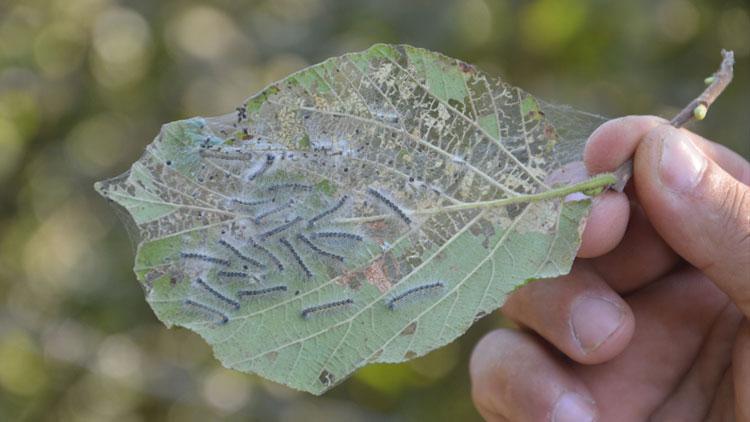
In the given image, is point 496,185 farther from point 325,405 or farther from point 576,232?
point 325,405

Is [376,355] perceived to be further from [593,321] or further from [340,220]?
[593,321]

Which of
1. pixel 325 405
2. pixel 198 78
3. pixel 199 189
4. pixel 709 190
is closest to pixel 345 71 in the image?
pixel 199 189

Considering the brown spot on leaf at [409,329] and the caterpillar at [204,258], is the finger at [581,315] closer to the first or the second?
the brown spot on leaf at [409,329]

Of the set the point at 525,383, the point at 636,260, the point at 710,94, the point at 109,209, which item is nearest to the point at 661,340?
the point at 636,260

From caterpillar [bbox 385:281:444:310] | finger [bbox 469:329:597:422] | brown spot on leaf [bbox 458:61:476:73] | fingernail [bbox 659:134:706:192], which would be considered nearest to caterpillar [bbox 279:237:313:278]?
caterpillar [bbox 385:281:444:310]

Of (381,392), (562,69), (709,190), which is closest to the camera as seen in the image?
(709,190)

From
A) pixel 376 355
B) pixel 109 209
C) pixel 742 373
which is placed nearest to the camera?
pixel 376 355
